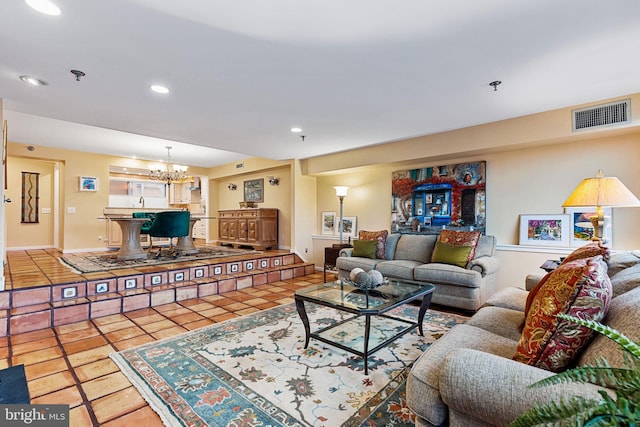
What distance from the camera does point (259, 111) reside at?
3373mm

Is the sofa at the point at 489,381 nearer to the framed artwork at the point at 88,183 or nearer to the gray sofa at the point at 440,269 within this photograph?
the gray sofa at the point at 440,269

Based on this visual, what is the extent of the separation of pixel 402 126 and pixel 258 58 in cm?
221

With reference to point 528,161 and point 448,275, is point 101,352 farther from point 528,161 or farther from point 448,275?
point 528,161

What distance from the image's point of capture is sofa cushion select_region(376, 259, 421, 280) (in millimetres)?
3791

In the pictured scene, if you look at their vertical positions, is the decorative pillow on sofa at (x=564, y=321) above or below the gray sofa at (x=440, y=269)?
above

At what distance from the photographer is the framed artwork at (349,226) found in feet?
18.5

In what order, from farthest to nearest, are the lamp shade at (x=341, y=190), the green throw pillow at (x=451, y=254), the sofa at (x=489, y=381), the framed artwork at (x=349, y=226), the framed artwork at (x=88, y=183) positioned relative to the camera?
the framed artwork at (x=88, y=183), the framed artwork at (x=349, y=226), the lamp shade at (x=341, y=190), the green throw pillow at (x=451, y=254), the sofa at (x=489, y=381)

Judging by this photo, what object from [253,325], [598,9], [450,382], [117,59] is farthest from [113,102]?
[598,9]

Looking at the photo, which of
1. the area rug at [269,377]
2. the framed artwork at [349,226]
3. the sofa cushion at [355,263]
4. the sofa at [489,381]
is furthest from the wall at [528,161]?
the sofa at [489,381]

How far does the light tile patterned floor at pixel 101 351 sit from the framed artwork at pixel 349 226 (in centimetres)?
197

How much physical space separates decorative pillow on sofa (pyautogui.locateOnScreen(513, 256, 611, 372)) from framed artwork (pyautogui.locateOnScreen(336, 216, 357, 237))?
173 inches

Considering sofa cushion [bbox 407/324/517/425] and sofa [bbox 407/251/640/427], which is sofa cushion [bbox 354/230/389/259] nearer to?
sofa cushion [bbox 407/324/517/425]

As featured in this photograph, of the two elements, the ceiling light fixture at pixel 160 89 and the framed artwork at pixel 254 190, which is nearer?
the ceiling light fixture at pixel 160 89

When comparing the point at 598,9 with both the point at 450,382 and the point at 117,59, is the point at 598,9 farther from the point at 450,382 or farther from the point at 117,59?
the point at 117,59
